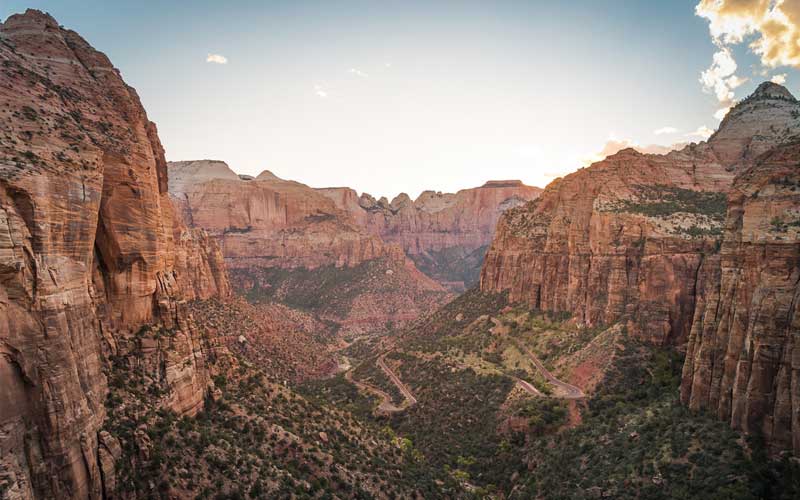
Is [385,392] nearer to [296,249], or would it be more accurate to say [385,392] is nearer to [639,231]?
[639,231]

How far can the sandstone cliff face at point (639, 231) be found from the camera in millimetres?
50562

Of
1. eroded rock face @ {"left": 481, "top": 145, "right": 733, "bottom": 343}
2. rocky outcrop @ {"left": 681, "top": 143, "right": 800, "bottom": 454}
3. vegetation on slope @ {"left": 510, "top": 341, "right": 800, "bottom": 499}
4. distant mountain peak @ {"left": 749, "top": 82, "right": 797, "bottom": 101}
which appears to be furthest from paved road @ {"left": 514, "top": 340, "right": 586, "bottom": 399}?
distant mountain peak @ {"left": 749, "top": 82, "right": 797, "bottom": 101}

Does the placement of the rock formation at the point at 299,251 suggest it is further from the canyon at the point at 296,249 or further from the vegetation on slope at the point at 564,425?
the vegetation on slope at the point at 564,425

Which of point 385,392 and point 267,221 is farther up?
point 267,221

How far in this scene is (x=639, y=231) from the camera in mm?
56750

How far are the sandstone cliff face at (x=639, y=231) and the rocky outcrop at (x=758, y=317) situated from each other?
15584 mm

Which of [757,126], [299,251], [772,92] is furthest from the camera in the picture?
[299,251]

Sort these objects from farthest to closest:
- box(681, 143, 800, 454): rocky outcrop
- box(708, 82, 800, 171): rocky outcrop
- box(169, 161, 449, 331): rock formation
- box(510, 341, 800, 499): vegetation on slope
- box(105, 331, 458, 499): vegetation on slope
A: box(169, 161, 449, 331): rock formation → box(708, 82, 800, 171): rocky outcrop → box(510, 341, 800, 499): vegetation on slope → box(681, 143, 800, 454): rocky outcrop → box(105, 331, 458, 499): vegetation on slope

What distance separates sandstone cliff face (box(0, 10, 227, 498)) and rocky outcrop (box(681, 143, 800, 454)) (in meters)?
34.3

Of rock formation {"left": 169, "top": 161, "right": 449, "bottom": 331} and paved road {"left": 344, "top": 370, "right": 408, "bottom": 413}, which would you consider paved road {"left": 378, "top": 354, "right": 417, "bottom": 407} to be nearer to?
paved road {"left": 344, "top": 370, "right": 408, "bottom": 413}

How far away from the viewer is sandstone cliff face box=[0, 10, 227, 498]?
16.6 m

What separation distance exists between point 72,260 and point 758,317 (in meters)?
36.5

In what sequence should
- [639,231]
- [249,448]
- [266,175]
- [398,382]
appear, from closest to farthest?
[249,448] < [639,231] < [398,382] < [266,175]

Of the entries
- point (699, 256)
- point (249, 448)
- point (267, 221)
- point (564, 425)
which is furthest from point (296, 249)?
point (249, 448)
